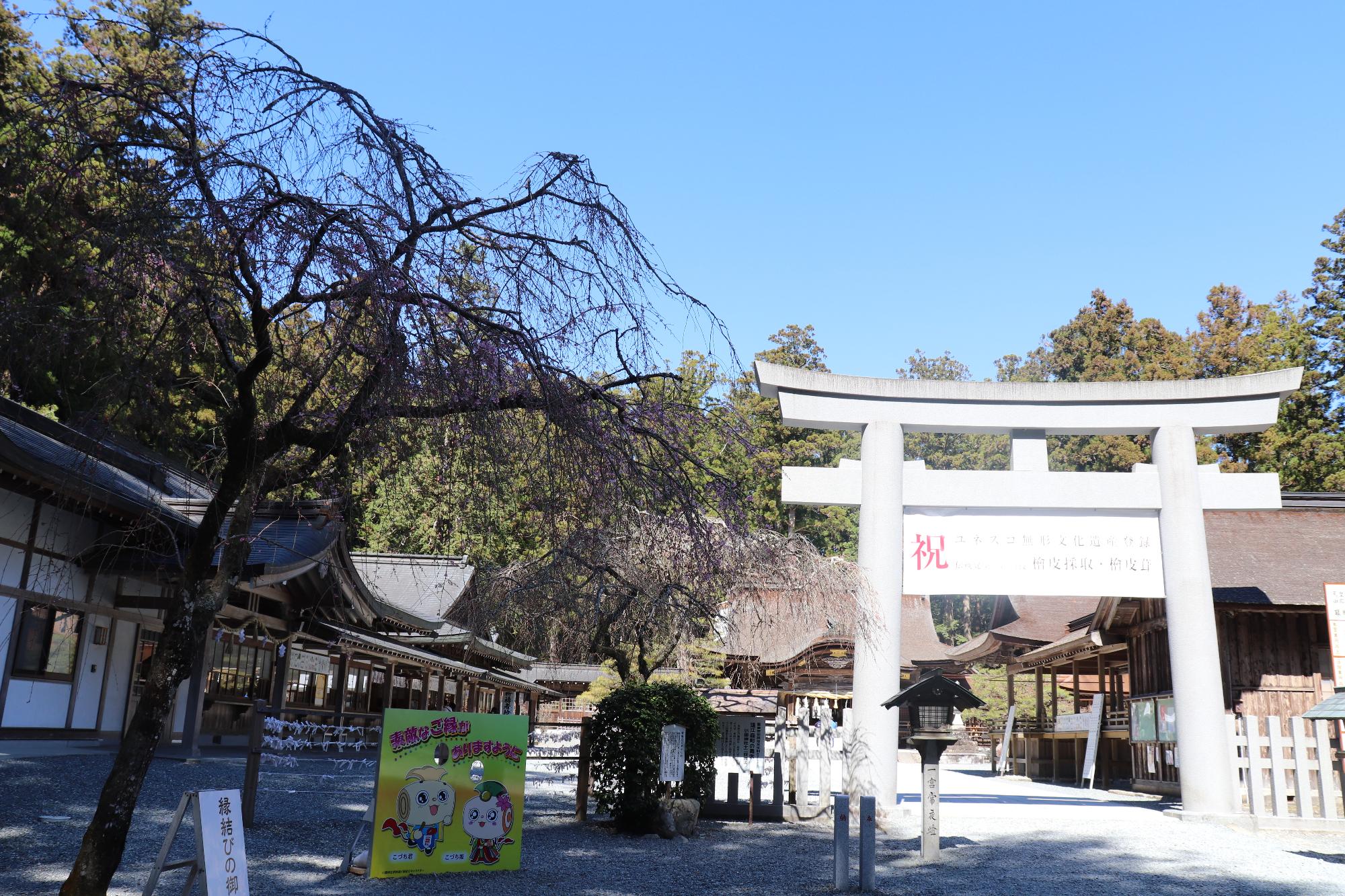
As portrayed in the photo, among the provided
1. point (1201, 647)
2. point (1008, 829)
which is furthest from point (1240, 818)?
point (1008, 829)

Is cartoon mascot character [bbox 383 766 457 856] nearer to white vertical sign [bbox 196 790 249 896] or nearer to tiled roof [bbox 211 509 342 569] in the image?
white vertical sign [bbox 196 790 249 896]

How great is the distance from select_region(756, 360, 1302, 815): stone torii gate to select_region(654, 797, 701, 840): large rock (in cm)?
304

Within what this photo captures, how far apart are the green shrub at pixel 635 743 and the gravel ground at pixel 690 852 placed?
309 millimetres

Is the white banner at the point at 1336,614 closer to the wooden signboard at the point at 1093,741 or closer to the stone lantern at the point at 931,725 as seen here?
the wooden signboard at the point at 1093,741

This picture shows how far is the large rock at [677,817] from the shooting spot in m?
10.6

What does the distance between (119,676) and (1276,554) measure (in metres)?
18.8

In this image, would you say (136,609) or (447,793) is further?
(136,609)

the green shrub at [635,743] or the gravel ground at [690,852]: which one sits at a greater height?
the green shrub at [635,743]

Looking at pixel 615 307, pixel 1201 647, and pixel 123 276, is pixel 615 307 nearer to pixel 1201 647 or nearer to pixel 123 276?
pixel 123 276

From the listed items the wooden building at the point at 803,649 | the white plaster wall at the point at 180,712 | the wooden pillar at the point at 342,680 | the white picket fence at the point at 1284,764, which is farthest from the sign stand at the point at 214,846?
the wooden pillar at the point at 342,680

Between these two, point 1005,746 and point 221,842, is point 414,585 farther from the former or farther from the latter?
point 221,842

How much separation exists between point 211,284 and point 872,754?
10.4m

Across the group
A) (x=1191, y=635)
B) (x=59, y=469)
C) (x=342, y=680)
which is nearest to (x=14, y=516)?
(x=59, y=469)

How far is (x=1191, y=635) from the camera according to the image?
13812mm
